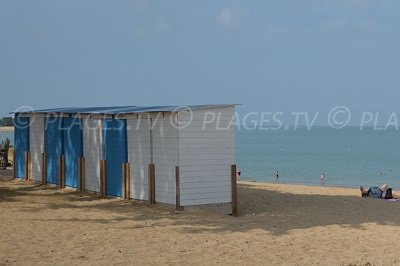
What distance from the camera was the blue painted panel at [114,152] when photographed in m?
17.1

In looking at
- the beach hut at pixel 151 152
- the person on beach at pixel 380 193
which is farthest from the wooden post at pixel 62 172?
the person on beach at pixel 380 193

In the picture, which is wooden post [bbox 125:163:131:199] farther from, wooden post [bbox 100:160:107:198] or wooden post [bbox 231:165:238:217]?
wooden post [bbox 231:165:238:217]

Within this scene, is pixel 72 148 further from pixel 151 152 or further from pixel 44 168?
pixel 151 152

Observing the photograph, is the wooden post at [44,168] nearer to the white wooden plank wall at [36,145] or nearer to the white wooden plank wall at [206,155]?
the white wooden plank wall at [36,145]

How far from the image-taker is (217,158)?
15.2 metres

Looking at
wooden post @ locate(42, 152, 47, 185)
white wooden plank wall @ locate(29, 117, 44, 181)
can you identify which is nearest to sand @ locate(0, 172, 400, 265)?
wooden post @ locate(42, 152, 47, 185)

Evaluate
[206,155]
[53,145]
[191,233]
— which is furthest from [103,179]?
[191,233]

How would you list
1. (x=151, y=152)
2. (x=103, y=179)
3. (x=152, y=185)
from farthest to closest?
(x=103, y=179) < (x=151, y=152) < (x=152, y=185)

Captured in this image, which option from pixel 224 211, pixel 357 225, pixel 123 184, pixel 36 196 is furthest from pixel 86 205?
pixel 357 225

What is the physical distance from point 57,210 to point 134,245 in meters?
4.89

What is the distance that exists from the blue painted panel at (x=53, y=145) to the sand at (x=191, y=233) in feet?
8.39

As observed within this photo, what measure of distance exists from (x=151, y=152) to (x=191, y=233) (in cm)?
428

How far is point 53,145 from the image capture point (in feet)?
67.7

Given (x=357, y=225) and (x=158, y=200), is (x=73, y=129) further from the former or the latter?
(x=357, y=225)
